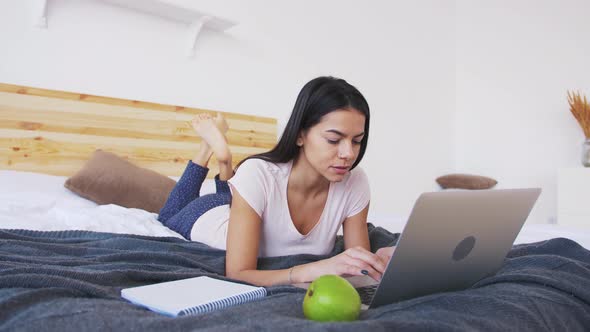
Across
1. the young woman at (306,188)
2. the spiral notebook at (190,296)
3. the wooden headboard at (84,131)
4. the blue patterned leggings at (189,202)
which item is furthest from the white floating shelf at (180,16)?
the spiral notebook at (190,296)

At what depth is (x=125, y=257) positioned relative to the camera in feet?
3.46

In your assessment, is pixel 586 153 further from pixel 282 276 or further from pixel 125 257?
pixel 125 257

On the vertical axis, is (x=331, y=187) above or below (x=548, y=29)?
below

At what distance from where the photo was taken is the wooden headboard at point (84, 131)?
2.16 metres

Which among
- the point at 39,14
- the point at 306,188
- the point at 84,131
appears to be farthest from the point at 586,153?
the point at 39,14

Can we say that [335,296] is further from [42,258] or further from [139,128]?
[139,128]

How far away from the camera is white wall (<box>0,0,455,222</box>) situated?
7.56ft

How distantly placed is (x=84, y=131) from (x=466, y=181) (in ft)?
8.88

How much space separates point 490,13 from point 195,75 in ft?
8.51

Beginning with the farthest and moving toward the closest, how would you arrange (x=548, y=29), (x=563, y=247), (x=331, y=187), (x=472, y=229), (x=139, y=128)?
(x=548, y=29)
(x=139, y=128)
(x=331, y=187)
(x=563, y=247)
(x=472, y=229)

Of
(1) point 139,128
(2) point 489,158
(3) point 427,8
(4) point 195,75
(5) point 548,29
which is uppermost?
(3) point 427,8

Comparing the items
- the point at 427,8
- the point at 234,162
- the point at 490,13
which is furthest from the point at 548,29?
the point at 234,162

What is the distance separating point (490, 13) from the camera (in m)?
3.91

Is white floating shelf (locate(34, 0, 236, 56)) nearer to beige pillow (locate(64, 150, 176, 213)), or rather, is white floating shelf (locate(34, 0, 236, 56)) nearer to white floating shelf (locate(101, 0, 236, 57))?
white floating shelf (locate(101, 0, 236, 57))
